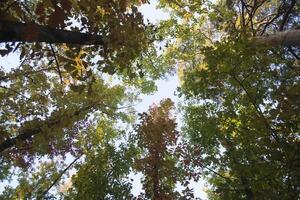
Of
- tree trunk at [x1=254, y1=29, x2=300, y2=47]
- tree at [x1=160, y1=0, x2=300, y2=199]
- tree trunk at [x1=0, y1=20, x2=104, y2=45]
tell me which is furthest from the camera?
tree trunk at [x1=254, y1=29, x2=300, y2=47]

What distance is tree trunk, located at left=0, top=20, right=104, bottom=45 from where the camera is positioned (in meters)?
2.72

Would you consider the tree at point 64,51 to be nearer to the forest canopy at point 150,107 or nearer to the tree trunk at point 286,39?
the forest canopy at point 150,107

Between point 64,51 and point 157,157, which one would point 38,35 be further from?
point 157,157

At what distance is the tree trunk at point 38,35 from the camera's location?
272 cm

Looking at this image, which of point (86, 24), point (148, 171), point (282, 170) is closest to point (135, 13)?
point (86, 24)

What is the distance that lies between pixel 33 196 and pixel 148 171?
5.69 m

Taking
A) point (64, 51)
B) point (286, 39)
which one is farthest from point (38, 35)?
point (286, 39)

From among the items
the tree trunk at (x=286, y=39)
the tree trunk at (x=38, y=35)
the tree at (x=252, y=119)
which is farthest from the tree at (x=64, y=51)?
the tree trunk at (x=286, y=39)

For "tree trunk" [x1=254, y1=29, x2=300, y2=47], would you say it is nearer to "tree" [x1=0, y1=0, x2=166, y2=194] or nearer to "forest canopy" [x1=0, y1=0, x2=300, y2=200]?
"forest canopy" [x1=0, y1=0, x2=300, y2=200]

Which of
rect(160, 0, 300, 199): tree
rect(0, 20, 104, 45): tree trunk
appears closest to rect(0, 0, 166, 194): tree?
rect(0, 20, 104, 45): tree trunk

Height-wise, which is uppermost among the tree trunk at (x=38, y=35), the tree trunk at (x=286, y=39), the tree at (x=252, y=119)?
the tree trunk at (x=286, y=39)

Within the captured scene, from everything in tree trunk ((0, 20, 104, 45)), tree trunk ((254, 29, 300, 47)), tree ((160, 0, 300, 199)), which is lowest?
tree trunk ((0, 20, 104, 45))

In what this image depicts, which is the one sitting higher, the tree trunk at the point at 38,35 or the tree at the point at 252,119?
the tree at the point at 252,119

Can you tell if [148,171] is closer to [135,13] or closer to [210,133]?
[210,133]
